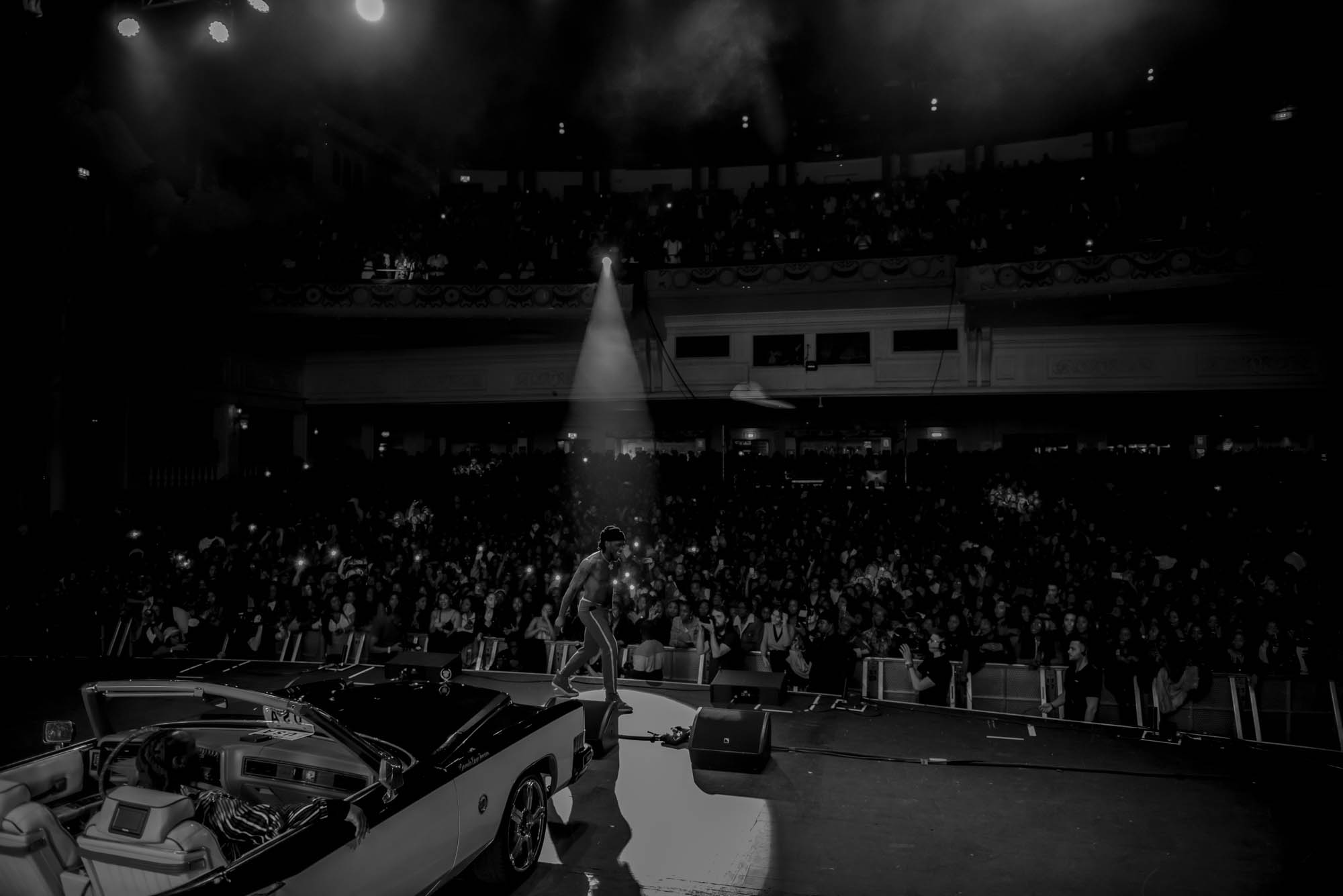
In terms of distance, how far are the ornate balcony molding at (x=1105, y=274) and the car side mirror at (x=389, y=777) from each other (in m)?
18.8

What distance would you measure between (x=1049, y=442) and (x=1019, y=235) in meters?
6.96

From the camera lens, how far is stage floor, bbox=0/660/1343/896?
190 inches

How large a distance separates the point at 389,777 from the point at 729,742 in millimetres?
3421

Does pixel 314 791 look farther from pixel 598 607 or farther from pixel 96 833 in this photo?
pixel 598 607

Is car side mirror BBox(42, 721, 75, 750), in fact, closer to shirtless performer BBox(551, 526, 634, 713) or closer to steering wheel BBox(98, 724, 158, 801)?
steering wheel BBox(98, 724, 158, 801)

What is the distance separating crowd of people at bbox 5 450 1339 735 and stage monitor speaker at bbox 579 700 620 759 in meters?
3.43

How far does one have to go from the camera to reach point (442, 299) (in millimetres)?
21844

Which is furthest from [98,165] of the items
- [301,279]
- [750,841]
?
[750,841]

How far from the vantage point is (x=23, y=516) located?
18125 mm

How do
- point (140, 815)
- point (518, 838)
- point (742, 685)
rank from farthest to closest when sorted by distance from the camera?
point (742, 685)
point (518, 838)
point (140, 815)

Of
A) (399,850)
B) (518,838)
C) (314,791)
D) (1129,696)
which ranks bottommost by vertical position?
(518,838)

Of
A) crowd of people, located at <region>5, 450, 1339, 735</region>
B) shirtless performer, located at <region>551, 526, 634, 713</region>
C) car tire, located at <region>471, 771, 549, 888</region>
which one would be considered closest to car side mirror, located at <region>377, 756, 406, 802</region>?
car tire, located at <region>471, 771, 549, 888</region>

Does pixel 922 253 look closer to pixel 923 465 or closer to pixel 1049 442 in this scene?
pixel 923 465

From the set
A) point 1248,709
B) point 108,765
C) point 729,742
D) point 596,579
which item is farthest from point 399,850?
point 1248,709
